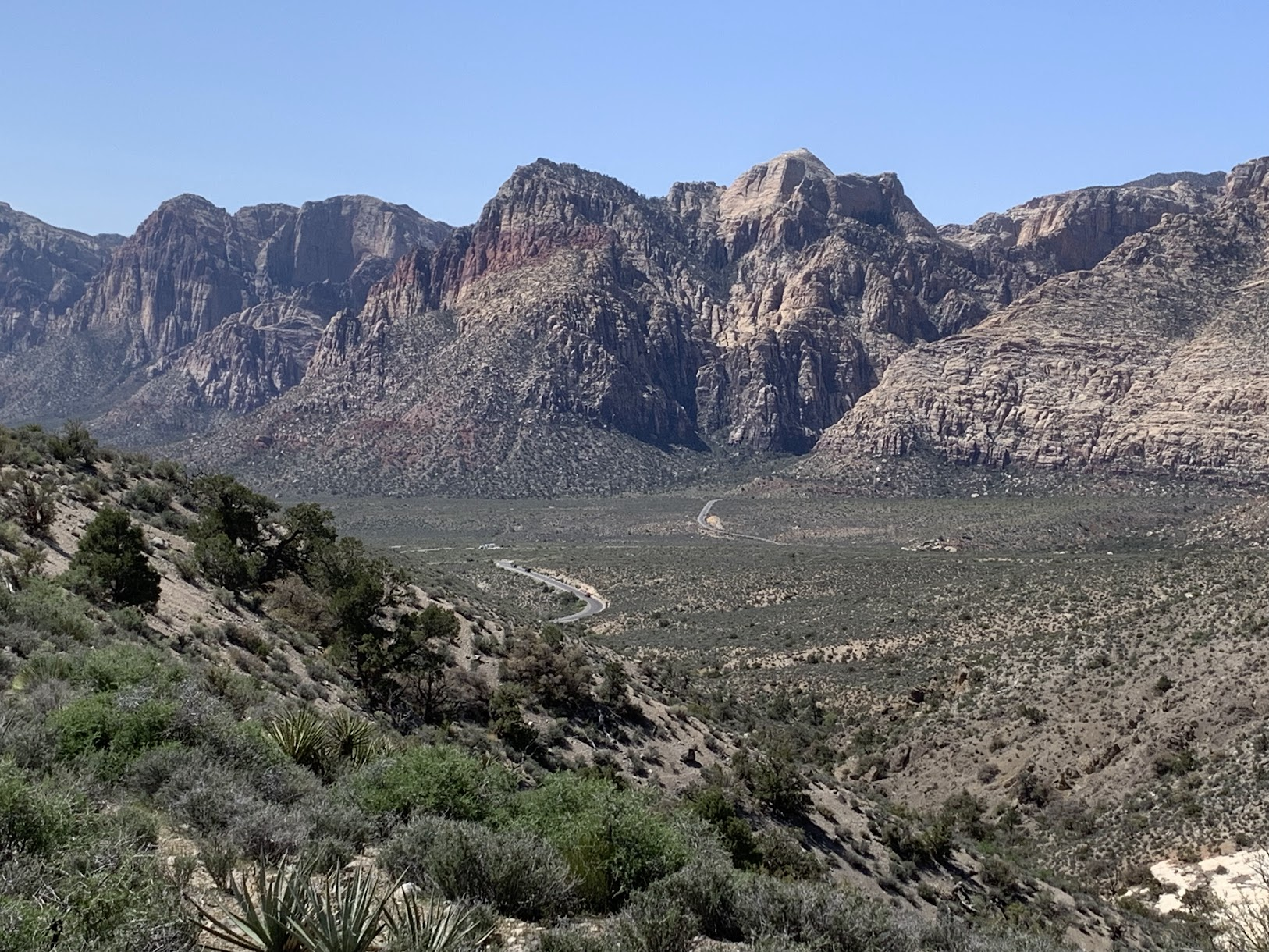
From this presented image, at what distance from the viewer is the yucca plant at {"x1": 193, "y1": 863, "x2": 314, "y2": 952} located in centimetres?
641

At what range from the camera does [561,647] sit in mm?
29484

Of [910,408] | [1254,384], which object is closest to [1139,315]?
[1254,384]

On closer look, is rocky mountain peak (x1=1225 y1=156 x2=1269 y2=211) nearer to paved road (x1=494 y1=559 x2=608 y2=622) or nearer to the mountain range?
the mountain range

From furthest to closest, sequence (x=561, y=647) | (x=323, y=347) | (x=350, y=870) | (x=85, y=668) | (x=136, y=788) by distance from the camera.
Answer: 1. (x=323, y=347)
2. (x=561, y=647)
3. (x=85, y=668)
4. (x=136, y=788)
5. (x=350, y=870)

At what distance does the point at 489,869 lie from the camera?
832 cm

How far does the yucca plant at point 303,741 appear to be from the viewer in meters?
12.3

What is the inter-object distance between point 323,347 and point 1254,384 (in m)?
138

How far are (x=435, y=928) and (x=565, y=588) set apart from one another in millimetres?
57406

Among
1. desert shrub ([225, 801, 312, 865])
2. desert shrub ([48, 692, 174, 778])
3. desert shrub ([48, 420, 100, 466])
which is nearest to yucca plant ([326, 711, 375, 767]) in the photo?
desert shrub ([48, 692, 174, 778])

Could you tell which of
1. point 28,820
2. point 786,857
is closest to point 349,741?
point 28,820

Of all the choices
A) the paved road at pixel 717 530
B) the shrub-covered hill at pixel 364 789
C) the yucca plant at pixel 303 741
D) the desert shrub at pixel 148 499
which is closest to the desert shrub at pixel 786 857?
the shrub-covered hill at pixel 364 789

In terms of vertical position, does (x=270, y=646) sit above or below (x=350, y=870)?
below

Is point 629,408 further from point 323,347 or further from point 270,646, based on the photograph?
point 270,646

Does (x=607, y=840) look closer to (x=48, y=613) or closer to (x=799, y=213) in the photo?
(x=48, y=613)
